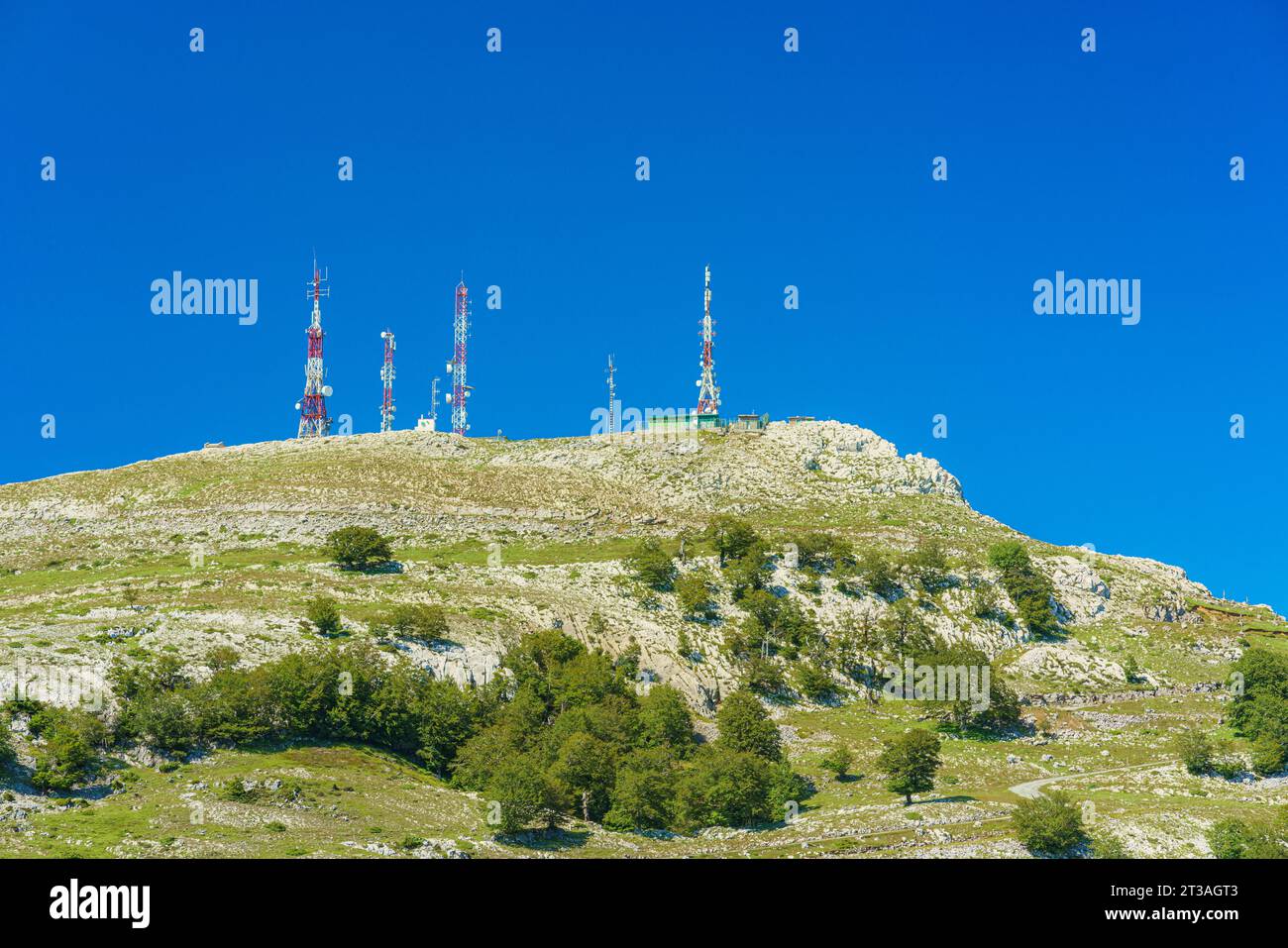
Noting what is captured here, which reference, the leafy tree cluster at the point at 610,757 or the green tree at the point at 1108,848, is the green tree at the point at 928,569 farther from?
the green tree at the point at 1108,848

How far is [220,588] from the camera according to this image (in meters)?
126

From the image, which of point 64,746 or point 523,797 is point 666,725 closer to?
point 523,797

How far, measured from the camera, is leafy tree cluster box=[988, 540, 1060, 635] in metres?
145

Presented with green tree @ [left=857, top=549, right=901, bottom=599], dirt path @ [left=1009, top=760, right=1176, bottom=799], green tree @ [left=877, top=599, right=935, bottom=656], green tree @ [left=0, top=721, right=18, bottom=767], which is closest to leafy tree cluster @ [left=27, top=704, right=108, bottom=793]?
green tree @ [left=0, top=721, right=18, bottom=767]

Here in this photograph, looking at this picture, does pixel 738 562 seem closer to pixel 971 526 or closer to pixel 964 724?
pixel 964 724

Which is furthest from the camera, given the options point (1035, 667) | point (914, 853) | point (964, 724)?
point (1035, 667)

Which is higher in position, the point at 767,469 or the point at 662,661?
the point at 767,469

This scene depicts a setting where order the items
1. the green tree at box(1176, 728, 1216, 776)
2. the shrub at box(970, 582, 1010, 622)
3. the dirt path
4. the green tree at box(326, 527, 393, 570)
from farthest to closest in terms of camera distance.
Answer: the shrub at box(970, 582, 1010, 622)
the green tree at box(326, 527, 393, 570)
the green tree at box(1176, 728, 1216, 776)
the dirt path

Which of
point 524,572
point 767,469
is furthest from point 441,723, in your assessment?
point 767,469

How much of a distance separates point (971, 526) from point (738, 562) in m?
46.7

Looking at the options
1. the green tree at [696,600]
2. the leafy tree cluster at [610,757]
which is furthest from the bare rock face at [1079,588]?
the leafy tree cluster at [610,757]

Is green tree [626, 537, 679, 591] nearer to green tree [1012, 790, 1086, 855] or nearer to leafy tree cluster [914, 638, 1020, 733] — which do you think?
leafy tree cluster [914, 638, 1020, 733]

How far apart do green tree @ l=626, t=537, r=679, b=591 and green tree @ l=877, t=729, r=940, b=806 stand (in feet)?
155
